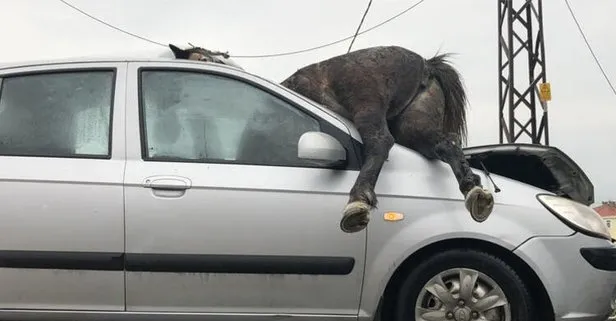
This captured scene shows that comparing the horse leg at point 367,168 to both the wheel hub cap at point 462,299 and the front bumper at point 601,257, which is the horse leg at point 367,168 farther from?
the front bumper at point 601,257

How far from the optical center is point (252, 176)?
3445mm

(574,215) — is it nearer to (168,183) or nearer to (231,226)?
(231,226)

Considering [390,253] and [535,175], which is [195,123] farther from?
[535,175]

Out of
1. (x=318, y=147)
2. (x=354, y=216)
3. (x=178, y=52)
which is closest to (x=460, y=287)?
(x=354, y=216)

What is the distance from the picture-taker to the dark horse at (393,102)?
3.40 metres

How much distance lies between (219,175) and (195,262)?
0.47 m

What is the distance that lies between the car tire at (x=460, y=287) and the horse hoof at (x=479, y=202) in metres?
0.25

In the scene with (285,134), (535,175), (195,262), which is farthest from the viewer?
(535,175)

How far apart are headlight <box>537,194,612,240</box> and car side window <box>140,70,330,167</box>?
4.34 ft

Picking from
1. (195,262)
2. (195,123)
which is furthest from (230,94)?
(195,262)

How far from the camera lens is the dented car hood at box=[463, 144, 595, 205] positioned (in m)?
4.00

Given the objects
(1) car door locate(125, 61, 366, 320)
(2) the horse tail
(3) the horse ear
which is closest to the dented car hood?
(2) the horse tail

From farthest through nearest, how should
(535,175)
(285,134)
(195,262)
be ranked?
(535,175), (285,134), (195,262)

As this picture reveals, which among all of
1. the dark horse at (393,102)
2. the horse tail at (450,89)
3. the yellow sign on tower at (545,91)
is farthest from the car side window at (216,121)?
the yellow sign on tower at (545,91)
